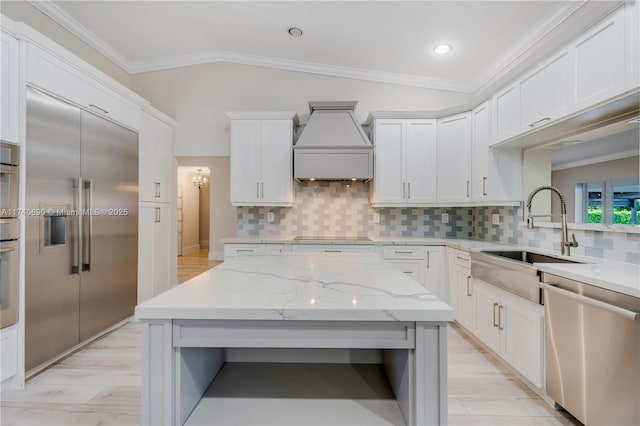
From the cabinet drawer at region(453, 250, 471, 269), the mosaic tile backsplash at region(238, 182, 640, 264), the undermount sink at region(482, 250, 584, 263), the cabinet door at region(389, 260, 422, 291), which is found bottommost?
the cabinet door at region(389, 260, 422, 291)

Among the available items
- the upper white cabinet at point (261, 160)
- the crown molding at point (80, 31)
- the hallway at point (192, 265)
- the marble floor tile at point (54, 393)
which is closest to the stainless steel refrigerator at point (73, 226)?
the marble floor tile at point (54, 393)

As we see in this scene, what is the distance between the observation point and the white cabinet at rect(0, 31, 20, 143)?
187cm

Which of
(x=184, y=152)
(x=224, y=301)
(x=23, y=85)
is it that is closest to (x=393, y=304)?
(x=224, y=301)


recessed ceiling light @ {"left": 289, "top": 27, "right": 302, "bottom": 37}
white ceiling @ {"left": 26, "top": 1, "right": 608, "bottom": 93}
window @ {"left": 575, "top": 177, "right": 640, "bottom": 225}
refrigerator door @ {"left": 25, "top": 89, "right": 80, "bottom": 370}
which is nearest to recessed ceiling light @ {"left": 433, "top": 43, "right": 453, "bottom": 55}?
white ceiling @ {"left": 26, "top": 1, "right": 608, "bottom": 93}

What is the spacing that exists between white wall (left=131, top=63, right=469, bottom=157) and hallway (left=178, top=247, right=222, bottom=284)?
7.77 ft

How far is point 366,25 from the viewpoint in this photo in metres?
3.02

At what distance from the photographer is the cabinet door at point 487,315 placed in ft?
7.54

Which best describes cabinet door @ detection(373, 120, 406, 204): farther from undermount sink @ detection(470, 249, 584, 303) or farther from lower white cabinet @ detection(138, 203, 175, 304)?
lower white cabinet @ detection(138, 203, 175, 304)

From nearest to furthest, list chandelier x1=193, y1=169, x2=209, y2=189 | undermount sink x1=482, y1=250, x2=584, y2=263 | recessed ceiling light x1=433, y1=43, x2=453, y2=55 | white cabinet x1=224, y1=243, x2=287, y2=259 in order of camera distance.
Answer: undermount sink x1=482, y1=250, x2=584, y2=263
recessed ceiling light x1=433, y1=43, x2=453, y2=55
white cabinet x1=224, y1=243, x2=287, y2=259
chandelier x1=193, y1=169, x2=209, y2=189

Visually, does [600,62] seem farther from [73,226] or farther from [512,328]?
[73,226]

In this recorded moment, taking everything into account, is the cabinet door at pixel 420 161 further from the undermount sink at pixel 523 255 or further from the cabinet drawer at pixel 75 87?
the cabinet drawer at pixel 75 87

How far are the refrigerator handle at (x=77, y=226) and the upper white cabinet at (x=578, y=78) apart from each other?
138 inches

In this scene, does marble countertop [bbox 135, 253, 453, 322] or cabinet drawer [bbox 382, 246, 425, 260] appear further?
cabinet drawer [bbox 382, 246, 425, 260]

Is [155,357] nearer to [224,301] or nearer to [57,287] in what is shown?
[224,301]
